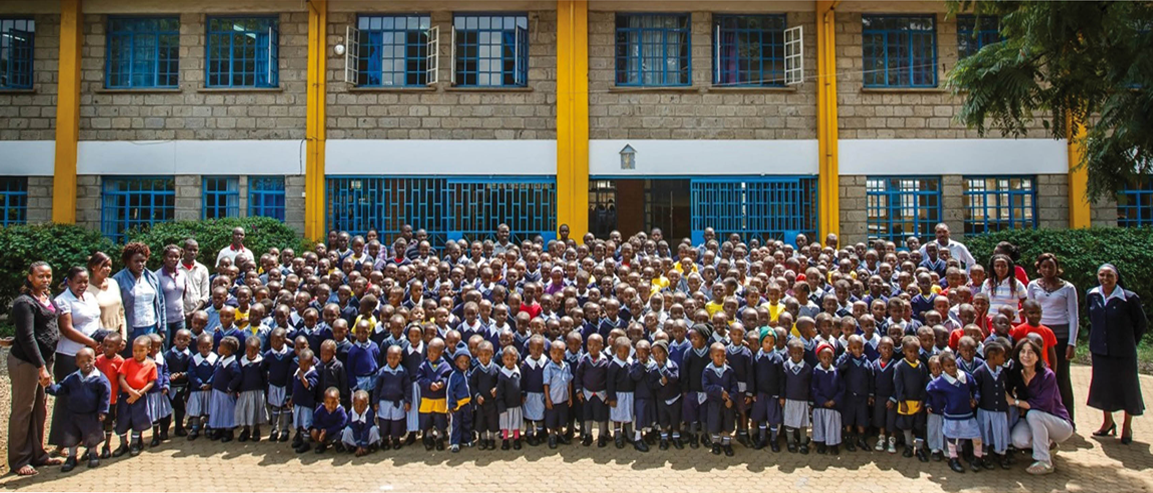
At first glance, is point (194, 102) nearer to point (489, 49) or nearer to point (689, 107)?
point (489, 49)

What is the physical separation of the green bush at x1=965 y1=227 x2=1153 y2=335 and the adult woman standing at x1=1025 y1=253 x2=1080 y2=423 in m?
4.12

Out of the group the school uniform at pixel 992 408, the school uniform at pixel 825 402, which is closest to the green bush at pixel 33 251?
the school uniform at pixel 825 402

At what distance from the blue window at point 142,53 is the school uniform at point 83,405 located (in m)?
9.09

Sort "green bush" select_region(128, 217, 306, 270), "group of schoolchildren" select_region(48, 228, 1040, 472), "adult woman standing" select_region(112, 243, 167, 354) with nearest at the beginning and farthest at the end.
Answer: "group of schoolchildren" select_region(48, 228, 1040, 472)
"adult woman standing" select_region(112, 243, 167, 354)
"green bush" select_region(128, 217, 306, 270)

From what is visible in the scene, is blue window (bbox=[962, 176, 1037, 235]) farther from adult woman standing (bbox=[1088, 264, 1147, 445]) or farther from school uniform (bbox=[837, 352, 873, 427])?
school uniform (bbox=[837, 352, 873, 427])

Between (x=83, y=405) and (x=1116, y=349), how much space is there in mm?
8386

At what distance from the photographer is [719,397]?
6.27 meters

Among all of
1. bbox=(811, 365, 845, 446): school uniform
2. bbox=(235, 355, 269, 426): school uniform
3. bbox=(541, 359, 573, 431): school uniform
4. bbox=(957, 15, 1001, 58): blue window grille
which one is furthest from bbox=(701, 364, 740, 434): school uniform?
bbox=(957, 15, 1001, 58): blue window grille

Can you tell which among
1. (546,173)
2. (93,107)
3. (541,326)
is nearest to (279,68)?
(93,107)

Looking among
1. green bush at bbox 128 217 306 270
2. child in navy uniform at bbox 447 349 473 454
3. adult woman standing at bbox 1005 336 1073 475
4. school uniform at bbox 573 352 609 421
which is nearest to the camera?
adult woman standing at bbox 1005 336 1073 475

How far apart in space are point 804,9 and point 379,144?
7797 millimetres

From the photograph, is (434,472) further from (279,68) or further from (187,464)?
(279,68)

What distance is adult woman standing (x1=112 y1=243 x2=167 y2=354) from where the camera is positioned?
6664 millimetres

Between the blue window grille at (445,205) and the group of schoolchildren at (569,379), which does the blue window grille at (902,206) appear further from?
the group of schoolchildren at (569,379)
